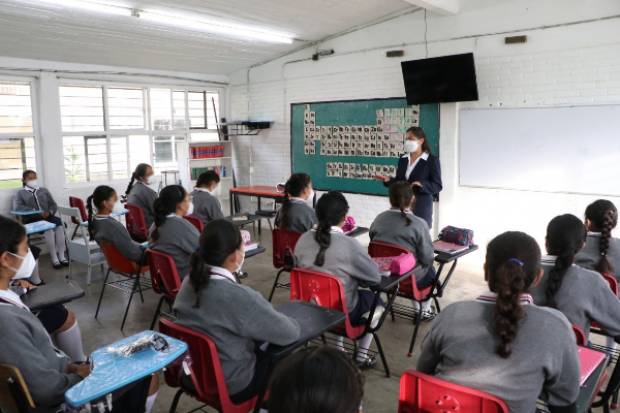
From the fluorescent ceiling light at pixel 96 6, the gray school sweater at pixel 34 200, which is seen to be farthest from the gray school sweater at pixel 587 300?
the gray school sweater at pixel 34 200

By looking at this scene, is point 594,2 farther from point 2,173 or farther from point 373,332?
point 2,173

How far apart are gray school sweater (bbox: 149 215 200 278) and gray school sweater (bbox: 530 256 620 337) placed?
2267 millimetres

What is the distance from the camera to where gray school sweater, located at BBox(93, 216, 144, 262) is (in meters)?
3.79

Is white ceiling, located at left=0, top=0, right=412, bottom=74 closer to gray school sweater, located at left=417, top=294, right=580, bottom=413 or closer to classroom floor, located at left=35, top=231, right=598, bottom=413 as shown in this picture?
classroom floor, located at left=35, top=231, right=598, bottom=413

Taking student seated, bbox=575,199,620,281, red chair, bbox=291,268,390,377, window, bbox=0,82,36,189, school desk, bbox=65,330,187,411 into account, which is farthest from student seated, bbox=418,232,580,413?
window, bbox=0,82,36,189

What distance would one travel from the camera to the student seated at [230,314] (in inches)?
70.9

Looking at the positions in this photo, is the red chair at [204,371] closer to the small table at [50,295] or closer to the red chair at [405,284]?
the small table at [50,295]

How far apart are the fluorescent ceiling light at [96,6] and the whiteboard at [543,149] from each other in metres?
3.83

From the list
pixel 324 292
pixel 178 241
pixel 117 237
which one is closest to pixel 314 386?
pixel 324 292

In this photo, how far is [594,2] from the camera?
4.66 metres

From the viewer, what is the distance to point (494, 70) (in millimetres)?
5379

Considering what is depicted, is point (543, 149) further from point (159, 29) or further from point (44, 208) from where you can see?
point (44, 208)

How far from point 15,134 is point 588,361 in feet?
21.8

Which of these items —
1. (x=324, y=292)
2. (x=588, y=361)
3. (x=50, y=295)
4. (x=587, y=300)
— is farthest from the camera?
(x=324, y=292)
